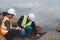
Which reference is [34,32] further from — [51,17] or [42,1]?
[42,1]

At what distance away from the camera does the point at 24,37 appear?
8.31 m

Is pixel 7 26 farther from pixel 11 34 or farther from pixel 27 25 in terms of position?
pixel 27 25

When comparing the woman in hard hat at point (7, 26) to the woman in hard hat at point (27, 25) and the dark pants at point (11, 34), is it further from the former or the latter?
the woman in hard hat at point (27, 25)

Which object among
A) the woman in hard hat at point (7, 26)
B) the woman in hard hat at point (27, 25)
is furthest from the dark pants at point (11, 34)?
the woman in hard hat at point (27, 25)

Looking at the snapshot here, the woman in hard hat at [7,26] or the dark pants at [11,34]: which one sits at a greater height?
the woman in hard hat at [7,26]

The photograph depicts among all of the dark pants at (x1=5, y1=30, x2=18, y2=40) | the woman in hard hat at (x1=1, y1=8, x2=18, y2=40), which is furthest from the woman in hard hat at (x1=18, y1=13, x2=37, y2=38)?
the woman in hard hat at (x1=1, y1=8, x2=18, y2=40)

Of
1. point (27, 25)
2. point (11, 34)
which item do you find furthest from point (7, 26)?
point (27, 25)

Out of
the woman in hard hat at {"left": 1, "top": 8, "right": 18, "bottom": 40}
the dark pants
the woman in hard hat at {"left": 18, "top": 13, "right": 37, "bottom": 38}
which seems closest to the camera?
the woman in hard hat at {"left": 1, "top": 8, "right": 18, "bottom": 40}

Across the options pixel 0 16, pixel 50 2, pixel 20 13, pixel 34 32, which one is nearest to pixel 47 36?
pixel 34 32

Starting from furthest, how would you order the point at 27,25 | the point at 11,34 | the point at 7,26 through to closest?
the point at 27,25, the point at 11,34, the point at 7,26

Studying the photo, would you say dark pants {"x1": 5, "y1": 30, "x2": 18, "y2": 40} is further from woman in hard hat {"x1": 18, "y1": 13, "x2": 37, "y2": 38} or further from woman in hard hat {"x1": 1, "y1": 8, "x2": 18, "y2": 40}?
woman in hard hat {"x1": 18, "y1": 13, "x2": 37, "y2": 38}

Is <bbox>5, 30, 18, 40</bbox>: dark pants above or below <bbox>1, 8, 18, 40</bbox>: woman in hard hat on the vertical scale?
below

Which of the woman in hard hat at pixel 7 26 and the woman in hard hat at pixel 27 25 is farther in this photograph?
the woman in hard hat at pixel 27 25

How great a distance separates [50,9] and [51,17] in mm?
745
